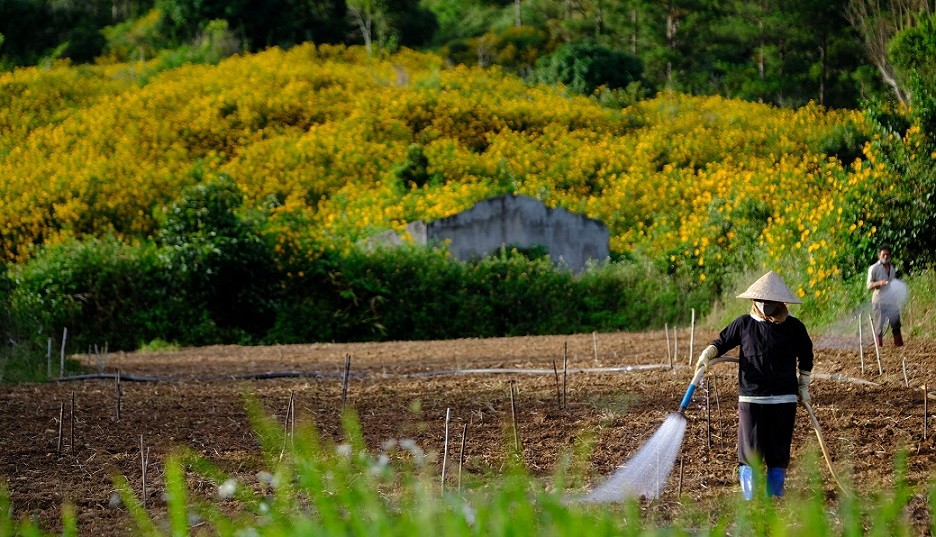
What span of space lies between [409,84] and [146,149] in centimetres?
735

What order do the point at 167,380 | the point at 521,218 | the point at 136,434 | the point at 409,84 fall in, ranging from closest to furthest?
the point at 136,434, the point at 167,380, the point at 521,218, the point at 409,84

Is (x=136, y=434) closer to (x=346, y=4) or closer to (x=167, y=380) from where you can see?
(x=167, y=380)

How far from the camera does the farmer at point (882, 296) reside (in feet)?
38.0

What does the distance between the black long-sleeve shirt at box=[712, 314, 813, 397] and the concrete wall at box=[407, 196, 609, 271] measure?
14691 mm

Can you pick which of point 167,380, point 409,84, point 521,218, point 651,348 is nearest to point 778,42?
point 409,84

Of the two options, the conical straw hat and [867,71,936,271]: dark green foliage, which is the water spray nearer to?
the conical straw hat

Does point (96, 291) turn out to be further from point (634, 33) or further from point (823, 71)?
point (634, 33)

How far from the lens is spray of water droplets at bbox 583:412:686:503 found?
5.92 m

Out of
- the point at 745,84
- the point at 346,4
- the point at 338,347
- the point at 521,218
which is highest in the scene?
the point at 346,4

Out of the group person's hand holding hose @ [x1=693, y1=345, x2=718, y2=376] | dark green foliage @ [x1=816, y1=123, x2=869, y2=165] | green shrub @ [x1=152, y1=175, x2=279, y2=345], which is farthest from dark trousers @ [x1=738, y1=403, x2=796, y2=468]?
dark green foliage @ [x1=816, y1=123, x2=869, y2=165]

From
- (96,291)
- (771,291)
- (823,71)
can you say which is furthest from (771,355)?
(823,71)

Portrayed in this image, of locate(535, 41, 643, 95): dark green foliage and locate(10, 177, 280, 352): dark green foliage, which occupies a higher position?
locate(535, 41, 643, 95): dark green foliage

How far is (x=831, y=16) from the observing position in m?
35.7

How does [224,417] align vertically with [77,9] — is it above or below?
below
